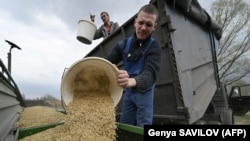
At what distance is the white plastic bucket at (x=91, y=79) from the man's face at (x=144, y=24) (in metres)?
0.45

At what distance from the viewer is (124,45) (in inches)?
120

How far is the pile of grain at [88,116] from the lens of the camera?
2.36 metres

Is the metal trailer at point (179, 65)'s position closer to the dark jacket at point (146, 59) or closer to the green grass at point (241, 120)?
the dark jacket at point (146, 59)

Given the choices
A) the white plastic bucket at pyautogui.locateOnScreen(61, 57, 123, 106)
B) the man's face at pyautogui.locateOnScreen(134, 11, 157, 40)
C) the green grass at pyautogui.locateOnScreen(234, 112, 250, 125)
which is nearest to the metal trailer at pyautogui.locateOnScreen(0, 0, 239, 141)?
the white plastic bucket at pyautogui.locateOnScreen(61, 57, 123, 106)

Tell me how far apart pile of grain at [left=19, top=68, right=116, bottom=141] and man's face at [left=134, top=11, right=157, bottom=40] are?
550 millimetres

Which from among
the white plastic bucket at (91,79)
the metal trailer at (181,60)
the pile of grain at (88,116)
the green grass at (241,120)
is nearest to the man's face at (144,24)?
the white plastic bucket at (91,79)

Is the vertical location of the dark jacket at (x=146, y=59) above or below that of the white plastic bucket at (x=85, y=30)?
below

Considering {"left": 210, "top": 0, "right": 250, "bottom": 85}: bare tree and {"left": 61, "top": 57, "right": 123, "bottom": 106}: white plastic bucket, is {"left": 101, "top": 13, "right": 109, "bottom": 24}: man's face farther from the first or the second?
{"left": 210, "top": 0, "right": 250, "bottom": 85}: bare tree

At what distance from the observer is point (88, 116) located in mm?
2488

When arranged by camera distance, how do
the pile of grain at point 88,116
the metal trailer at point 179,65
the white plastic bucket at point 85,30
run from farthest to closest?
1. the white plastic bucket at point 85,30
2. the metal trailer at point 179,65
3. the pile of grain at point 88,116

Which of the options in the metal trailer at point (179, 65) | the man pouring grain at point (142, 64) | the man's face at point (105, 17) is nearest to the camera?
the man pouring grain at point (142, 64)

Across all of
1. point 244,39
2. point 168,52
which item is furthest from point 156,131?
point 244,39

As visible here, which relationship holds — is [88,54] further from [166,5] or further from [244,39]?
[244,39]

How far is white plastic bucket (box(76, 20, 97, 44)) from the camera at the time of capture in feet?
15.2
